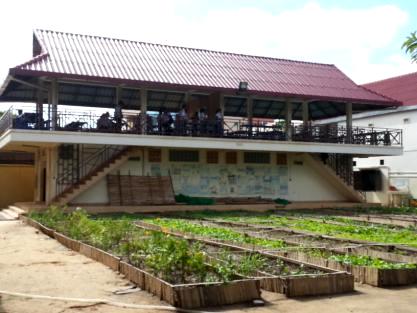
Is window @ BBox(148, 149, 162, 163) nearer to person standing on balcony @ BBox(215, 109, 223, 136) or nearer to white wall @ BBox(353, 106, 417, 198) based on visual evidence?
person standing on balcony @ BBox(215, 109, 223, 136)

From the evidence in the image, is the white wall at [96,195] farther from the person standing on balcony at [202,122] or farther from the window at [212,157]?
the window at [212,157]

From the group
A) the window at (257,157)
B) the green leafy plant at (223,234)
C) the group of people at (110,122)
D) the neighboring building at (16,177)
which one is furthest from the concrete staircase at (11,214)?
the window at (257,157)

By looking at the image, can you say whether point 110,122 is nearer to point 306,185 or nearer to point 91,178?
point 91,178

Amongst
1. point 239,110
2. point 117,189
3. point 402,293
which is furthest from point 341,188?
point 402,293

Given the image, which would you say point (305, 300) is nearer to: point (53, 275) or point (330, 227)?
point (53, 275)

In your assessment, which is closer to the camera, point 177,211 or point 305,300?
point 305,300

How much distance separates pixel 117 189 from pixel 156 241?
14.3m

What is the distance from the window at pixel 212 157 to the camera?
24.5m

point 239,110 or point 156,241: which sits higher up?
point 239,110

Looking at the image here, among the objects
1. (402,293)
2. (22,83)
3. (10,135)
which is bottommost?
(402,293)

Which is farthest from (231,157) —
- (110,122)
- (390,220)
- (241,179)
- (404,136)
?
(404,136)

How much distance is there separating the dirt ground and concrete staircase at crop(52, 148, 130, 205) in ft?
35.1

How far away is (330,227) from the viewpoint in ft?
49.5

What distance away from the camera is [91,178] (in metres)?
21.3
